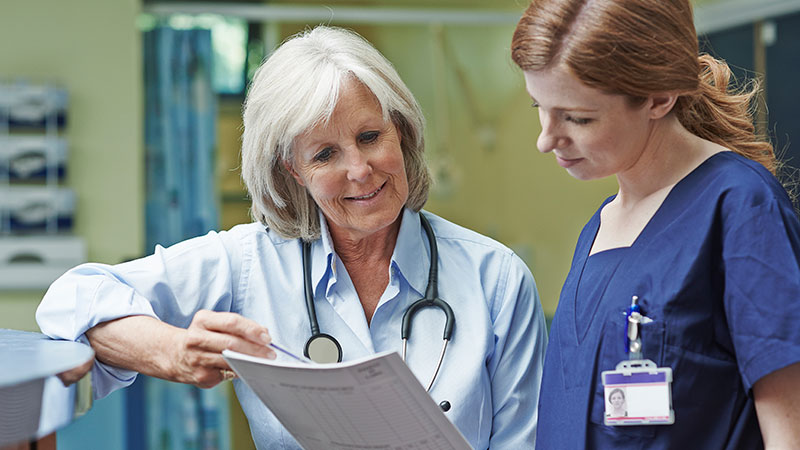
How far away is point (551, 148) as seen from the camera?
1.05 metres

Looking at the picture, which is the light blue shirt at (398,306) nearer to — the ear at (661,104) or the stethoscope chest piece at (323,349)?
the stethoscope chest piece at (323,349)

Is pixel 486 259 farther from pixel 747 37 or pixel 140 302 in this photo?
pixel 747 37

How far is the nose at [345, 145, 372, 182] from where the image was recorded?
4.45 feet

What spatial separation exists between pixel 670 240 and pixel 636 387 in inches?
7.2

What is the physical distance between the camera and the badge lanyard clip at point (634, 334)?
100 centimetres

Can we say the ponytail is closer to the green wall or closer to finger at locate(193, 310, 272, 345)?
finger at locate(193, 310, 272, 345)

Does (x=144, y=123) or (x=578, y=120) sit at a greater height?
(x=578, y=120)

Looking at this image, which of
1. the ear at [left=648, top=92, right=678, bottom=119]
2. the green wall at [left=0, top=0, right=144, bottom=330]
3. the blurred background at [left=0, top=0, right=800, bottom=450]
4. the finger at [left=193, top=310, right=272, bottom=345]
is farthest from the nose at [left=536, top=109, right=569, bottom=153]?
the green wall at [left=0, top=0, right=144, bottom=330]

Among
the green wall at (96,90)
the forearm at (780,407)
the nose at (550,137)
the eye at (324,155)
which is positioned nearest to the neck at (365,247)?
the eye at (324,155)

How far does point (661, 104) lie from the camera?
40.2 inches

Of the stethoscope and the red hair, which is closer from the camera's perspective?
the red hair

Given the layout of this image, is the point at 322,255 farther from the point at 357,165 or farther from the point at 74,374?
the point at 74,374

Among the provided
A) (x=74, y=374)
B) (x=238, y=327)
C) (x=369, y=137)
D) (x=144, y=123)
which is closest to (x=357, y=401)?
(x=238, y=327)

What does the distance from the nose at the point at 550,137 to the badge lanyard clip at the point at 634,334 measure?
0.70 ft
